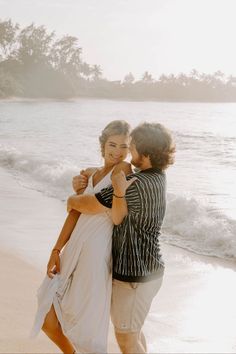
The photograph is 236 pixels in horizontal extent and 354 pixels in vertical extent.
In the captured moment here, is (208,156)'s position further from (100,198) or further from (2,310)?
(100,198)

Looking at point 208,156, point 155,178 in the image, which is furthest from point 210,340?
point 208,156

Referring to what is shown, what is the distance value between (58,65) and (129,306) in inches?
3804

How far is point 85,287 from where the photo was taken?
2812 mm

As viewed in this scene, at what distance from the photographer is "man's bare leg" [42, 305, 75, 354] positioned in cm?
289

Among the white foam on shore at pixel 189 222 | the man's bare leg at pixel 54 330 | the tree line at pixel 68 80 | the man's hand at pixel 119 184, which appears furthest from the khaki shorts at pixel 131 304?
the tree line at pixel 68 80

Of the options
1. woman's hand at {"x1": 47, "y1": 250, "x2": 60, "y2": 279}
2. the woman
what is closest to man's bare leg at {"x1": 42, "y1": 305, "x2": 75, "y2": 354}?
the woman

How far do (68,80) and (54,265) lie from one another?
87.8 metres

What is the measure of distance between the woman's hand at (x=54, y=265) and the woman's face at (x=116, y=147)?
0.51 m

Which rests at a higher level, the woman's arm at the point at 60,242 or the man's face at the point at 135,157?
the man's face at the point at 135,157

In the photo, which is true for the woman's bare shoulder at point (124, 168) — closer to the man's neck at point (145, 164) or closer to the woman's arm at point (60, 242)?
the man's neck at point (145, 164)

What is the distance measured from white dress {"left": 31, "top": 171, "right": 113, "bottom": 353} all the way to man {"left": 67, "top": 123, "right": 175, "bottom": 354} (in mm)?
54

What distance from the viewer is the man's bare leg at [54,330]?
2.89 metres

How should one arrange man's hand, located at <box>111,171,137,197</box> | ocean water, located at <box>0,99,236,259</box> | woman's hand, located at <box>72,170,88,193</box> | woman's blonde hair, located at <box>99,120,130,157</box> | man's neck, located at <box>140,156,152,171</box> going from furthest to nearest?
ocean water, located at <box>0,99,236,259</box>, woman's hand, located at <box>72,170,88,193</box>, woman's blonde hair, located at <box>99,120,130,157</box>, man's neck, located at <box>140,156,152,171</box>, man's hand, located at <box>111,171,137,197</box>

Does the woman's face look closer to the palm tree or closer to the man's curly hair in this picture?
the man's curly hair
